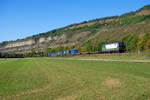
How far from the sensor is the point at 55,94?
7918 millimetres

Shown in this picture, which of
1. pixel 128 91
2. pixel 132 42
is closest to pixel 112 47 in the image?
pixel 132 42

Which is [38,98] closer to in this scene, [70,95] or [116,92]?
[70,95]

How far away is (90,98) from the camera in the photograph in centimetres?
705

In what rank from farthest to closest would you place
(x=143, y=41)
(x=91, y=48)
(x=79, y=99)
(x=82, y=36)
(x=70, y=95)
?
(x=82, y=36) → (x=91, y=48) → (x=143, y=41) → (x=70, y=95) → (x=79, y=99)

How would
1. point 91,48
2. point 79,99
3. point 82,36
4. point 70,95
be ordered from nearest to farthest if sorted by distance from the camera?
point 79,99, point 70,95, point 91,48, point 82,36

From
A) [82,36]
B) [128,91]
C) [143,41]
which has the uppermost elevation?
[82,36]

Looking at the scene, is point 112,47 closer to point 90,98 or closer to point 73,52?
point 73,52

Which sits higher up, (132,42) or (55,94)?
(132,42)

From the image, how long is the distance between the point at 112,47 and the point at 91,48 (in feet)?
82.4

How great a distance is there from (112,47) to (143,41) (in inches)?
428

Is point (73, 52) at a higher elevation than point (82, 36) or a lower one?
lower

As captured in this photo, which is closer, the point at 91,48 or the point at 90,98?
the point at 90,98

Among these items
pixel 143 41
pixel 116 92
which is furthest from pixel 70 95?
pixel 143 41

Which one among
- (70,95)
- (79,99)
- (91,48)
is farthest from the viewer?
(91,48)
